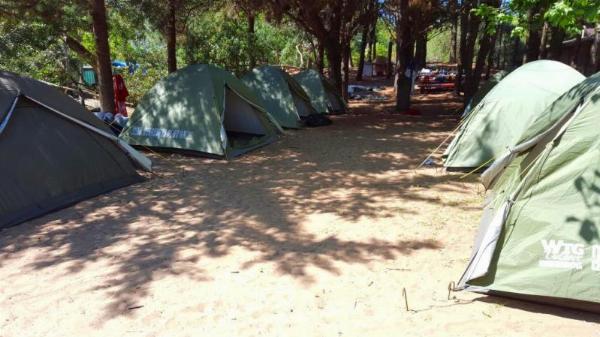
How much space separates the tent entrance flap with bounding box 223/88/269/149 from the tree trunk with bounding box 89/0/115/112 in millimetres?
2779

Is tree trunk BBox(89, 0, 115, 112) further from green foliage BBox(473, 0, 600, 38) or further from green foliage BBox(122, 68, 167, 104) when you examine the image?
green foliage BBox(473, 0, 600, 38)

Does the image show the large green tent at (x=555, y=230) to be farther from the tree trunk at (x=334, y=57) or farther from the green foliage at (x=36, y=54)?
the green foliage at (x=36, y=54)

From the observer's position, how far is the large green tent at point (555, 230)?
3244 millimetres

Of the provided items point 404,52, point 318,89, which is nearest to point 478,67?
point 404,52

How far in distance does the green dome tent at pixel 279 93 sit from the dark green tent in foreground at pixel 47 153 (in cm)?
595

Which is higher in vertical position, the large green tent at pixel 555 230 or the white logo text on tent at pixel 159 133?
the white logo text on tent at pixel 159 133

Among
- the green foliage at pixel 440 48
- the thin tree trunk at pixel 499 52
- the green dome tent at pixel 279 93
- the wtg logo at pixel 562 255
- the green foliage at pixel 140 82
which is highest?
the green foliage at pixel 440 48

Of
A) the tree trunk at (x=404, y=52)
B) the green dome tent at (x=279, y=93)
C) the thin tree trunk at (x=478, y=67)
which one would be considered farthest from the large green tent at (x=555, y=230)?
the thin tree trunk at (x=478, y=67)

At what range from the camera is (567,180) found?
3.49 m

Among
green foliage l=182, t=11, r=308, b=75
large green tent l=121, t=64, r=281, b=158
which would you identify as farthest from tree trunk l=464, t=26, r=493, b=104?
green foliage l=182, t=11, r=308, b=75

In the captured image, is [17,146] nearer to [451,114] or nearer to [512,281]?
[512,281]

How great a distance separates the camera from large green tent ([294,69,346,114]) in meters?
14.1

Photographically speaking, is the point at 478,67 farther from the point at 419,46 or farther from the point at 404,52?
the point at 419,46

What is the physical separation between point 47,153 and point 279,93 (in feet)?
23.9
